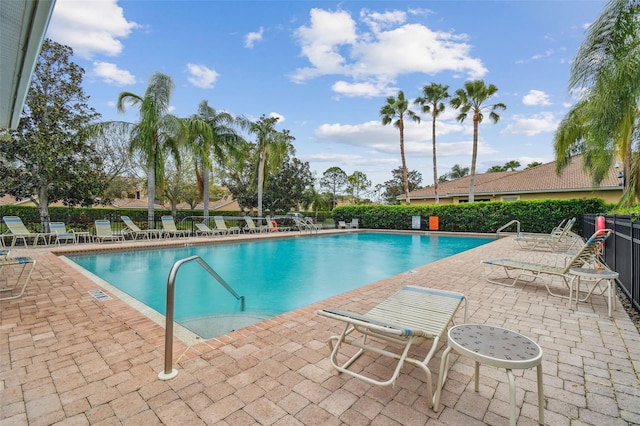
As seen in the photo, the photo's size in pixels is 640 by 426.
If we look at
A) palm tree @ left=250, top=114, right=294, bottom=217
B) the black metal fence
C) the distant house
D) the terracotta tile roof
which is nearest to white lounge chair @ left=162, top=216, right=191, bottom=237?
palm tree @ left=250, top=114, right=294, bottom=217

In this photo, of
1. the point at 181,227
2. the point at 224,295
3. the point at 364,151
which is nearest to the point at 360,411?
the point at 224,295

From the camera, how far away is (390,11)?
1097 centimetres

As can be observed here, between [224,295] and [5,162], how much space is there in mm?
13314

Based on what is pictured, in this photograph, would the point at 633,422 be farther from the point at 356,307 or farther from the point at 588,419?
the point at 356,307

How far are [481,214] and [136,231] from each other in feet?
60.2

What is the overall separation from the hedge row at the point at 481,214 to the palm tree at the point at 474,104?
345 cm

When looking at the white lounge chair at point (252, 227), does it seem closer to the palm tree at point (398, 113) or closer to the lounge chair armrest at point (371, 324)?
the palm tree at point (398, 113)

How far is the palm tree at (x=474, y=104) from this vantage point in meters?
21.4

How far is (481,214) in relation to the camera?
727 inches

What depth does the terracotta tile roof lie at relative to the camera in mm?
19219

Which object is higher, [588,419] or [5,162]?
[5,162]

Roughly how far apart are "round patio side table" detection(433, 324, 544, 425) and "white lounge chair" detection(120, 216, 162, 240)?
531 inches

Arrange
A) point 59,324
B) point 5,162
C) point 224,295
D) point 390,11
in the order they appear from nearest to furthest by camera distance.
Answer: point 59,324 → point 224,295 → point 390,11 → point 5,162

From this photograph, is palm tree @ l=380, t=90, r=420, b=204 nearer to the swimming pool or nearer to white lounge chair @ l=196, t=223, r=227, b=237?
the swimming pool
